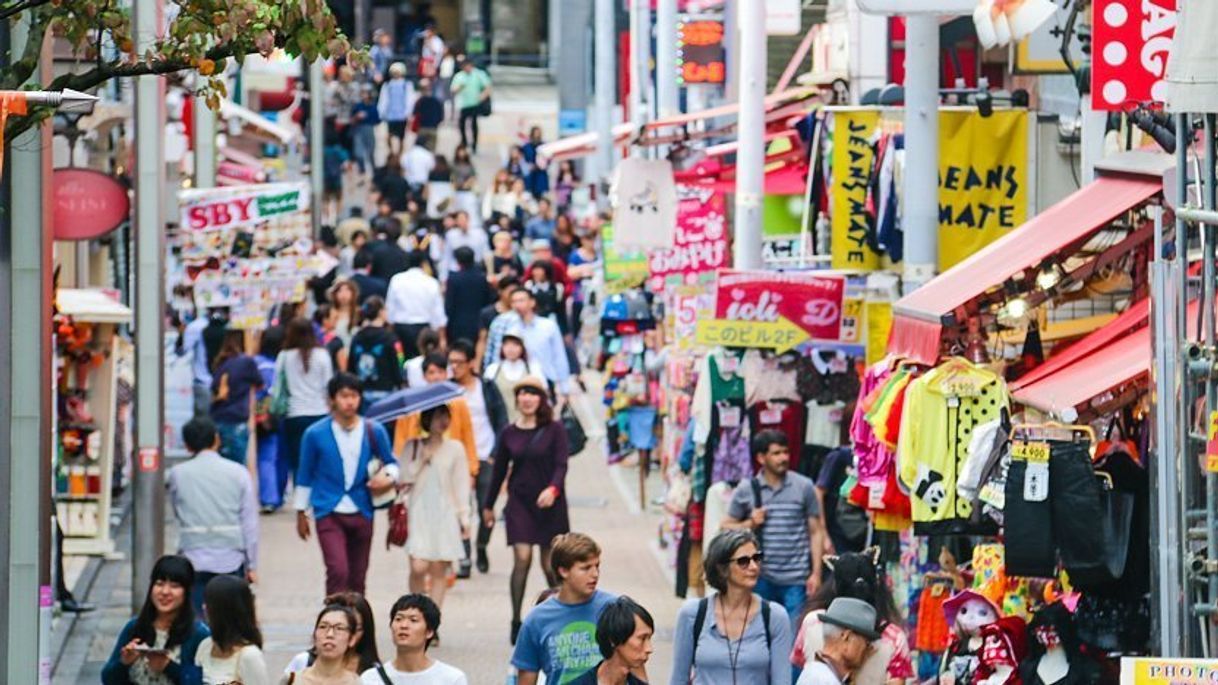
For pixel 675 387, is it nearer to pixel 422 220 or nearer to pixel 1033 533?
pixel 1033 533

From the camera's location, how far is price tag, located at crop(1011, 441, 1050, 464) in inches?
483

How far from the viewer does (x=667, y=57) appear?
1219 inches

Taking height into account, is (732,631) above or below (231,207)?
below

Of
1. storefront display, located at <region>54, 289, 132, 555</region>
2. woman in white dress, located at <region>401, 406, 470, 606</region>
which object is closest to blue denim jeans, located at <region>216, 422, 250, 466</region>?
storefront display, located at <region>54, 289, 132, 555</region>

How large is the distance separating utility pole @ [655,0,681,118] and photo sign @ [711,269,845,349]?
12.5m

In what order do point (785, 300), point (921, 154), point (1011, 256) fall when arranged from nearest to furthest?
1. point (1011, 256)
2. point (921, 154)
3. point (785, 300)

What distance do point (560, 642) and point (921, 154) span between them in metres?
5.76

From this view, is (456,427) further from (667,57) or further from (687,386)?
(667,57)

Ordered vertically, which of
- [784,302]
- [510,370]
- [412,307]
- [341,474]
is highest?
[412,307]

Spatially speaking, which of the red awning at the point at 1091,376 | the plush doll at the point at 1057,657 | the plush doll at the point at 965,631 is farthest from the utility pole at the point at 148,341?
the plush doll at the point at 1057,657

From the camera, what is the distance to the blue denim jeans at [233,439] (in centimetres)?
2306

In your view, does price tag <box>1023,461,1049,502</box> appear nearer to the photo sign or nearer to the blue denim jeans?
the photo sign

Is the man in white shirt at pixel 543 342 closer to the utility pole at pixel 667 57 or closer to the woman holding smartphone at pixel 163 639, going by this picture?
the utility pole at pixel 667 57

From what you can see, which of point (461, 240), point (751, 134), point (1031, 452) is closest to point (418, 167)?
point (461, 240)
